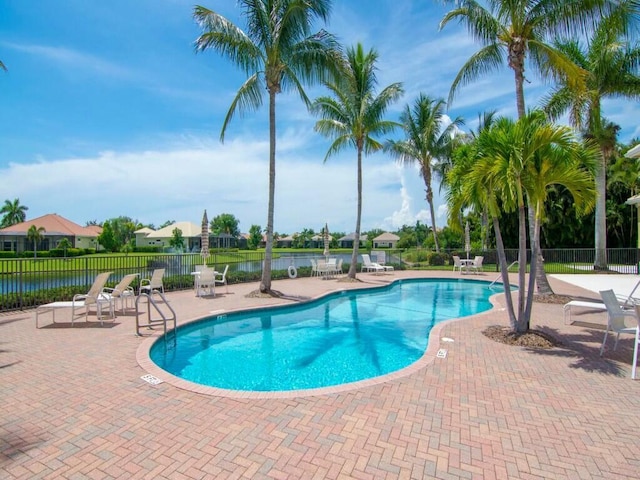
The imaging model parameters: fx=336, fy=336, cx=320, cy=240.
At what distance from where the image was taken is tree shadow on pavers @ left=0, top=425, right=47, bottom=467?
2754 millimetres

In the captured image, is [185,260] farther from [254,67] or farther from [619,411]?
[619,411]

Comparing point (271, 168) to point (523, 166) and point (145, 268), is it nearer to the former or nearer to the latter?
point (145, 268)

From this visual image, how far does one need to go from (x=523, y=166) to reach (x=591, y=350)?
3.32m

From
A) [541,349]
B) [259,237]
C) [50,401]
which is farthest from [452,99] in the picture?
[259,237]

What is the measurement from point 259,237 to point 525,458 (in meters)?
76.0

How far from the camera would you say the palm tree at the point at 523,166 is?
5469 mm

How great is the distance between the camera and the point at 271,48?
35.7 ft

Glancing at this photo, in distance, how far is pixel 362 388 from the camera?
4.16 metres

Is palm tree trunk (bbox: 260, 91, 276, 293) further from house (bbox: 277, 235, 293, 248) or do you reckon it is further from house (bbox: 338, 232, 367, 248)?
house (bbox: 277, 235, 293, 248)

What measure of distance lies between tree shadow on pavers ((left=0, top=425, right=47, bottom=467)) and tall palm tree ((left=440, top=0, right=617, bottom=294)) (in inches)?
413

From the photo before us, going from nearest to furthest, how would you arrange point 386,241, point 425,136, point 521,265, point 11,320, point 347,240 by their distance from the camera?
point 521,265, point 11,320, point 425,136, point 386,241, point 347,240

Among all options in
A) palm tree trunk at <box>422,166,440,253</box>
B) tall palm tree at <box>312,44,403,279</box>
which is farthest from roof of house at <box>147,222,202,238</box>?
tall palm tree at <box>312,44,403,279</box>

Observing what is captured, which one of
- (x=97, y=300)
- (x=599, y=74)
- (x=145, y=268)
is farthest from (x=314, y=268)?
(x=599, y=74)

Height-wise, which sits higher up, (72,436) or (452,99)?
(452,99)
